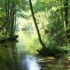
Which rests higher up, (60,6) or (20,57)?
(60,6)

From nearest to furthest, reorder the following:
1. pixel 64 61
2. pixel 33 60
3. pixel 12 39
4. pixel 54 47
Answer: pixel 64 61 → pixel 33 60 → pixel 54 47 → pixel 12 39

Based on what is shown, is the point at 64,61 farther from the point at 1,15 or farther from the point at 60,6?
the point at 1,15

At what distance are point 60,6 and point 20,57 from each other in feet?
22.8

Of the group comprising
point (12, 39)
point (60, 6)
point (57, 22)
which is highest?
point (60, 6)

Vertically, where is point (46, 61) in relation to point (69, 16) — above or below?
below

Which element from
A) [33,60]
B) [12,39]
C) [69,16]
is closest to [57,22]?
[69,16]

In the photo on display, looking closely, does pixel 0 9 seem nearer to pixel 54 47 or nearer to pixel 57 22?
pixel 57 22

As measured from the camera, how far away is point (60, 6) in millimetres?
25500

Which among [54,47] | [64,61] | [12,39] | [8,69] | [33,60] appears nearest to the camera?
[8,69]

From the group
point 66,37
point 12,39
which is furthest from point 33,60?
point 12,39

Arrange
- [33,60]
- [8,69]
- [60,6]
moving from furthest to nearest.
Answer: [60,6] < [33,60] < [8,69]

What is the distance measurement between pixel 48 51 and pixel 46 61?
251cm

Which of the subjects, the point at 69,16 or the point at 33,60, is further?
the point at 69,16

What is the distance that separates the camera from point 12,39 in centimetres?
4016
